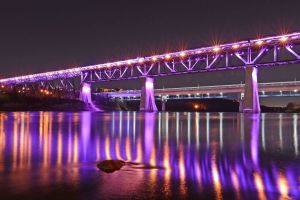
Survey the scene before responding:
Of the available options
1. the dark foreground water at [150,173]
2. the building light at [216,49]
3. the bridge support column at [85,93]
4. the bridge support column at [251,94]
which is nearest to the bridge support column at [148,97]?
the building light at [216,49]

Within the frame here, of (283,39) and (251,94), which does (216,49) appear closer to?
(251,94)

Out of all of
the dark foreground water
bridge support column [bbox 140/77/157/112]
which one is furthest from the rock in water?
bridge support column [bbox 140/77/157/112]

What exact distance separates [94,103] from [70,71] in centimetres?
2224

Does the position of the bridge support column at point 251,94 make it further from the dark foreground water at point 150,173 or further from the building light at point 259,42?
the dark foreground water at point 150,173

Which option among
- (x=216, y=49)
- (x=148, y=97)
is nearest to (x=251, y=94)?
(x=216, y=49)

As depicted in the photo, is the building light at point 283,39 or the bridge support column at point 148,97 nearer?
the building light at point 283,39

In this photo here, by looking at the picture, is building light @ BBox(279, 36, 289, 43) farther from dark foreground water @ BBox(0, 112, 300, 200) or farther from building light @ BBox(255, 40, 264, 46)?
dark foreground water @ BBox(0, 112, 300, 200)

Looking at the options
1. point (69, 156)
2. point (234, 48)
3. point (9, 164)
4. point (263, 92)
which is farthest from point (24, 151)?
point (263, 92)

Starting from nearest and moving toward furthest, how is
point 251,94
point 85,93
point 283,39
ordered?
point 283,39
point 251,94
point 85,93

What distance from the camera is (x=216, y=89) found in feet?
502

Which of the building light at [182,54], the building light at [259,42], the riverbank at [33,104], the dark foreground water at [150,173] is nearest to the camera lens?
the dark foreground water at [150,173]

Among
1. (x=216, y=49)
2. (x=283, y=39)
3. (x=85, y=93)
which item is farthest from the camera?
(x=85, y=93)

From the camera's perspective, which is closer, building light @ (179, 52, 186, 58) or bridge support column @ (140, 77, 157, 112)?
building light @ (179, 52, 186, 58)

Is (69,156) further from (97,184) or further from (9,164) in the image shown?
(97,184)
